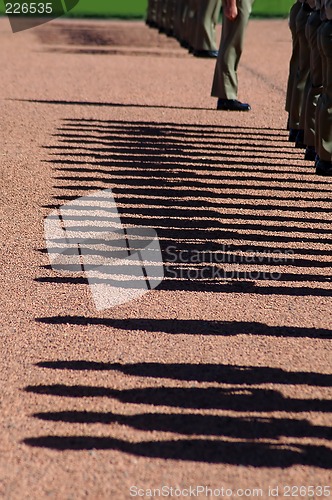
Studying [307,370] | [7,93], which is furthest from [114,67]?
[307,370]

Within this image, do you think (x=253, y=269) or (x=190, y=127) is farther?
(x=190, y=127)

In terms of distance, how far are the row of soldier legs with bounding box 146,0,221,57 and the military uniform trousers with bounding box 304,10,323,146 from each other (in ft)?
24.7

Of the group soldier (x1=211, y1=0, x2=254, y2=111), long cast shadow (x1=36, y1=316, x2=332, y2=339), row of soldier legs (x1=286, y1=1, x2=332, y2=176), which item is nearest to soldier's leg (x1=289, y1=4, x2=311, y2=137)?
row of soldier legs (x1=286, y1=1, x2=332, y2=176)

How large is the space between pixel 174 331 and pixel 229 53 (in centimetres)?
714

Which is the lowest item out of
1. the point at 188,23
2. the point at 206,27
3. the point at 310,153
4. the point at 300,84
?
the point at 188,23

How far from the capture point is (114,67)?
17.3 meters

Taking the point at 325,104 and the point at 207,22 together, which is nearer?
the point at 325,104

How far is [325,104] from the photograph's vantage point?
26.3ft

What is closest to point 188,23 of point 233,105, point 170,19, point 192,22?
point 192,22

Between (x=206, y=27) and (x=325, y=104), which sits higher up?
(x=325, y=104)

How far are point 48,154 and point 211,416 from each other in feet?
18.5

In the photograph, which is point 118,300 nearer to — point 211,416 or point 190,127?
point 211,416

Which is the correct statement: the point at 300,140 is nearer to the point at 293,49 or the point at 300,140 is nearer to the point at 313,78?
the point at 293,49

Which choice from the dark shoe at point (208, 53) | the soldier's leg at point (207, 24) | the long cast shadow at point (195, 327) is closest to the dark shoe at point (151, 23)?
the dark shoe at point (208, 53)
